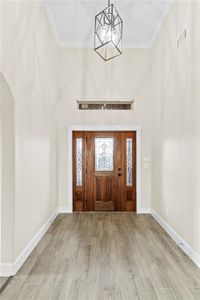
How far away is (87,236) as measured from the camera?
4.43m

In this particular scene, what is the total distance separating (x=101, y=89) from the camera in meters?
6.27

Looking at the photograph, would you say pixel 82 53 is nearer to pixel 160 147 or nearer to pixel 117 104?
pixel 117 104

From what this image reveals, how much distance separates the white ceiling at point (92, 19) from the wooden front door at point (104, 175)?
2.15 metres

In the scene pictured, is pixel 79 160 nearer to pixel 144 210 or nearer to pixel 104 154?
pixel 104 154

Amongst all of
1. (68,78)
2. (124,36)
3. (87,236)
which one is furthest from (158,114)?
(87,236)

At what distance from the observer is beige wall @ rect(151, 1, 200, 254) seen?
3.42m

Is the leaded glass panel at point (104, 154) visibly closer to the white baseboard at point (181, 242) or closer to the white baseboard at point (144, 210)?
the white baseboard at point (144, 210)

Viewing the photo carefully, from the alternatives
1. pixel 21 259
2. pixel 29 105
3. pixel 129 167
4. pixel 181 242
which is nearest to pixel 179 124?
pixel 181 242

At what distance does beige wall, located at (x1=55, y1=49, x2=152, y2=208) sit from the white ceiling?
11.6 inches

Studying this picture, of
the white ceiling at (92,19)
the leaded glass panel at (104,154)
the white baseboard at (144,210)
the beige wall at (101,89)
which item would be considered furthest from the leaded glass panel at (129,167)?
the white ceiling at (92,19)

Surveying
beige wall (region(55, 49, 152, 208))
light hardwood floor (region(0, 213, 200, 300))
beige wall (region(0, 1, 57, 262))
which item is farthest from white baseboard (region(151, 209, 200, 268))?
beige wall (region(0, 1, 57, 262))

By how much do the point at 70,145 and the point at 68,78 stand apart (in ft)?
5.26

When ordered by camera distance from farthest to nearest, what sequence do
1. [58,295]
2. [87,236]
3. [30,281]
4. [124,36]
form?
[124,36]
[87,236]
[30,281]
[58,295]

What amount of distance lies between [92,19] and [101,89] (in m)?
1.59
